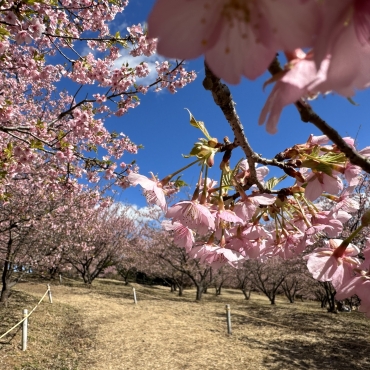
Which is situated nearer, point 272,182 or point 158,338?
point 272,182

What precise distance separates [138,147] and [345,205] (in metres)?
5.30

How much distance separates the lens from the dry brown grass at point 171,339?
6.15 metres

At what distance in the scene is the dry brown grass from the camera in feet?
20.2

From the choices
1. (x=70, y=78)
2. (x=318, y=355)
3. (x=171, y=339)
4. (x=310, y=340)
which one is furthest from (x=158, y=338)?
(x=70, y=78)

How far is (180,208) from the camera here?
37.9 inches

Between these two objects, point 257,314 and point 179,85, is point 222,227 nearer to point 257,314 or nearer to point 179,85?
point 179,85

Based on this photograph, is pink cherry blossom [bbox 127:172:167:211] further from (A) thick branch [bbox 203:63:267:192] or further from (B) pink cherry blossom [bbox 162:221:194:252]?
(A) thick branch [bbox 203:63:267:192]

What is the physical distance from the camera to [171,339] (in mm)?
7637

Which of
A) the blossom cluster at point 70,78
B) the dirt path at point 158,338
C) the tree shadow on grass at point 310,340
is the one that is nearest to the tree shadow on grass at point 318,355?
the tree shadow on grass at point 310,340

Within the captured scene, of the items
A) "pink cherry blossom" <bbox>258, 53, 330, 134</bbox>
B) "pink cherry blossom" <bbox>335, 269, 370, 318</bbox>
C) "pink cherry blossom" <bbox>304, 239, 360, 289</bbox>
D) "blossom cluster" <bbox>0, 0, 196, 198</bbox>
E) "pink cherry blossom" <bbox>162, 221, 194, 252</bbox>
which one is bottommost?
"pink cherry blossom" <bbox>335, 269, 370, 318</bbox>

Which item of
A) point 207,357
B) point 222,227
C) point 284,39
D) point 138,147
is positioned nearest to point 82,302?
point 207,357

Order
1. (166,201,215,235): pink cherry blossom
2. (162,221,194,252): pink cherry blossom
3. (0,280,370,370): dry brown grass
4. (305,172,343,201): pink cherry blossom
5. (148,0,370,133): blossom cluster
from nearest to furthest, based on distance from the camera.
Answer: (148,0,370,133): blossom cluster, (305,172,343,201): pink cherry blossom, (166,201,215,235): pink cherry blossom, (162,221,194,252): pink cherry blossom, (0,280,370,370): dry brown grass

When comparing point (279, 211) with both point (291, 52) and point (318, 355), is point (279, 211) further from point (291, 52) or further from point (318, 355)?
point (318, 355)

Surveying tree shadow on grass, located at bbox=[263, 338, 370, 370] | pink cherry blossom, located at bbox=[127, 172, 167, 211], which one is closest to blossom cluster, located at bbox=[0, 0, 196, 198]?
pink cherry blossom, located at bbox=[127, 172, 167, 211]
